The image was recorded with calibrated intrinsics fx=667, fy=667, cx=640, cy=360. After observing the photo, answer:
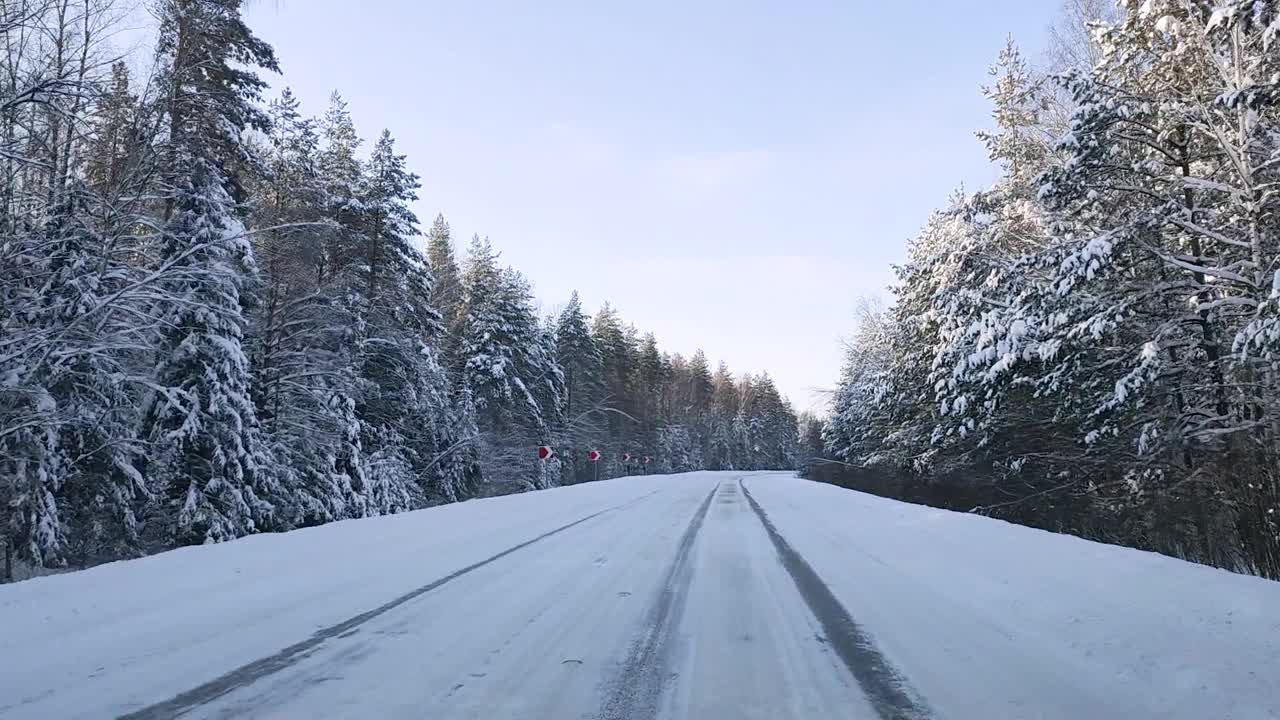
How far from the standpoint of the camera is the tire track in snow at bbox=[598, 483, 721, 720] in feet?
10.1

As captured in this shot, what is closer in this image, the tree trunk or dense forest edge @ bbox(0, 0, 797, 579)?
dense forest edge @ bbox(0, 0, 797, 579)

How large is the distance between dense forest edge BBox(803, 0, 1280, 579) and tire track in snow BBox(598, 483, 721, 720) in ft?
20.1

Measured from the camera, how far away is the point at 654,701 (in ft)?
10.5

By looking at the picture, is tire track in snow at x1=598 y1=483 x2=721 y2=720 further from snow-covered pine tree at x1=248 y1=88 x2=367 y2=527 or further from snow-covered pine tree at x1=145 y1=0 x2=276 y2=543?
snow-covered pine tree at x1=248 y1=88 x2=367 y2=527

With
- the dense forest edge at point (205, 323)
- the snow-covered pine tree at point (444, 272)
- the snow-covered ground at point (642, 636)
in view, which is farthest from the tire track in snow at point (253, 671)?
the snow-covered pine tree at point (444, 272)

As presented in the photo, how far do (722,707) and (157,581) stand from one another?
5.25m

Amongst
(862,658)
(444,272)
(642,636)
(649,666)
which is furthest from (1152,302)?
(444,272)

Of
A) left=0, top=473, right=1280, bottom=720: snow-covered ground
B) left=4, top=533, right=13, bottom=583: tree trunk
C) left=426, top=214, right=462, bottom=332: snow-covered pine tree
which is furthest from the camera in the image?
left=426, top=214, right=462, bottom=332: snow-covered pine tree

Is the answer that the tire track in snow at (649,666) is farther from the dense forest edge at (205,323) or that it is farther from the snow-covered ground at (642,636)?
the dense forest edge at (205,323)

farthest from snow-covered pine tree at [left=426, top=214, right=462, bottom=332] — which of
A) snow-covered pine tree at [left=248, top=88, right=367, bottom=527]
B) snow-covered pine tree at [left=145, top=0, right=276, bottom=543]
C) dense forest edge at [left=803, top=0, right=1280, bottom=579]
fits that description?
dense forest edge at [left=803, top=0, right=1280, bottom=579]

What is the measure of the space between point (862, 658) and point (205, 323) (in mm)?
13268

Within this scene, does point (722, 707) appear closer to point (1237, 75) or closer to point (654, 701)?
point (654, 701)

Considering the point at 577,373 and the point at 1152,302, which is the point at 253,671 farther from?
the point at 577,373

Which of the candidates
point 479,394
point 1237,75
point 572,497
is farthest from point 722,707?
point 479,394
